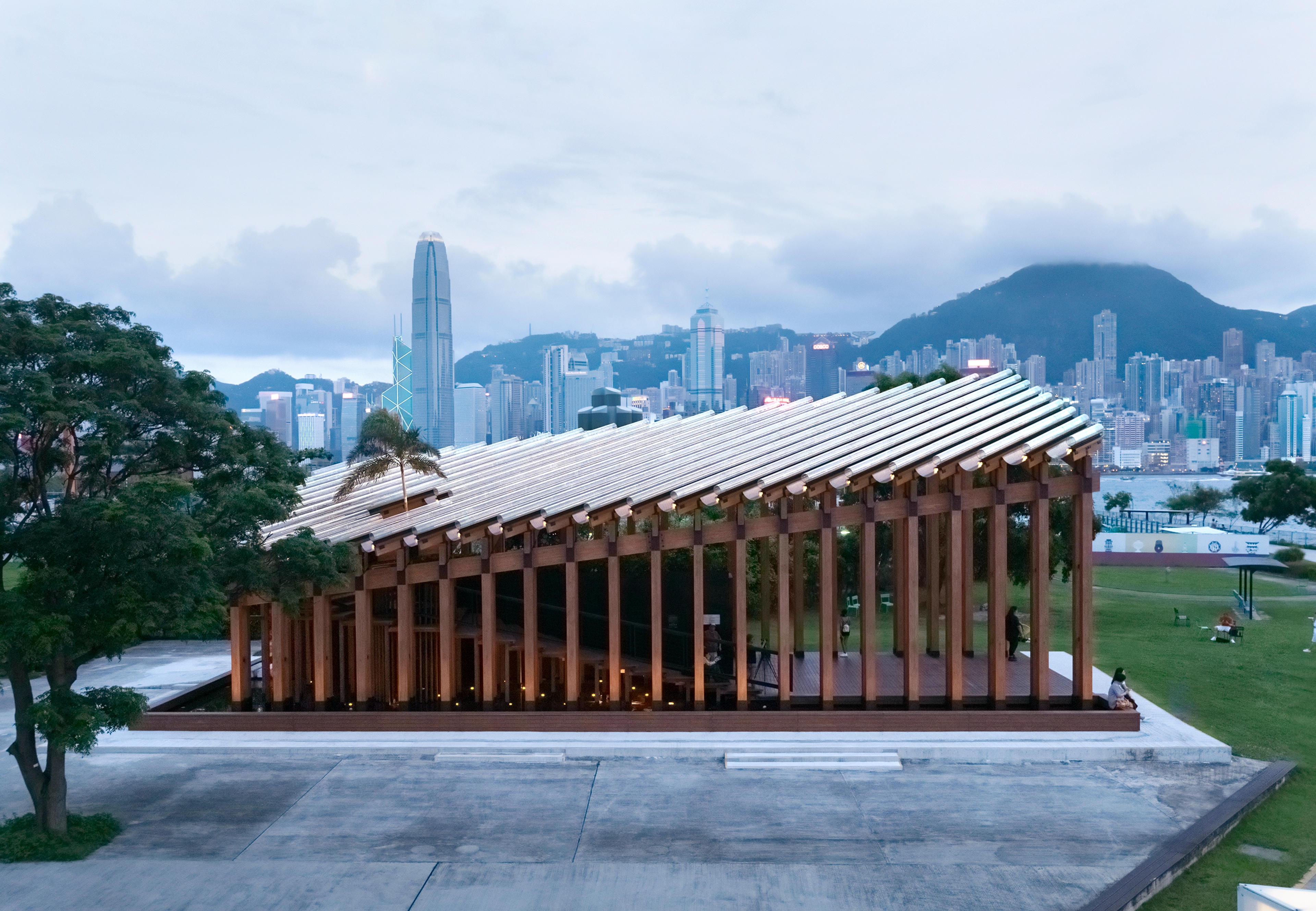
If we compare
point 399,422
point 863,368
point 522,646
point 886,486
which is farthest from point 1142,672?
point 863,368

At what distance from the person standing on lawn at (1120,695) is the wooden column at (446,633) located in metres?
11.1

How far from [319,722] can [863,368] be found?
191m

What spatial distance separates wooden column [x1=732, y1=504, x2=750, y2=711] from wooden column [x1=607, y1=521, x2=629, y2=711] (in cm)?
196

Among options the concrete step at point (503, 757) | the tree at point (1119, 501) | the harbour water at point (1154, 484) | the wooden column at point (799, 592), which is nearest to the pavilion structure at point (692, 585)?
the concrete step at point (503, 757)

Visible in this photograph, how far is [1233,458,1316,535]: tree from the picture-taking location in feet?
154


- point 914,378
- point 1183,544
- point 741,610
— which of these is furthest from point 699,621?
point 1183,544

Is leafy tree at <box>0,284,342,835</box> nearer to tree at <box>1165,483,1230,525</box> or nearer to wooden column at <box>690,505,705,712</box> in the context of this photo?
wooden column at <box>690,505,705,712</box>

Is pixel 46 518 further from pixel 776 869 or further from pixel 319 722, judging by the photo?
pixel 776 869

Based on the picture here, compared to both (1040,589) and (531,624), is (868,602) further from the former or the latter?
(531,624)

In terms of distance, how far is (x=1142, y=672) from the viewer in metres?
19.7

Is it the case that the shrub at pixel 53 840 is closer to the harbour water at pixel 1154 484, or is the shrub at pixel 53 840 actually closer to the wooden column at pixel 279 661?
the wooden column at pixel 279 661

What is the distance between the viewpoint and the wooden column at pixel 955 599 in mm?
14961

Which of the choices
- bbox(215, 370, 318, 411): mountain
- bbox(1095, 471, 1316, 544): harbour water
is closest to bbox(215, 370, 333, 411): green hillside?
bbox(215, 370, 318, 411): mountain

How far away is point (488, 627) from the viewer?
50.7 ft
